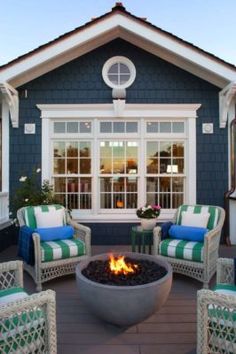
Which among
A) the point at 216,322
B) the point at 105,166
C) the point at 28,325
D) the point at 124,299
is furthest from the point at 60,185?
the point at 216,322

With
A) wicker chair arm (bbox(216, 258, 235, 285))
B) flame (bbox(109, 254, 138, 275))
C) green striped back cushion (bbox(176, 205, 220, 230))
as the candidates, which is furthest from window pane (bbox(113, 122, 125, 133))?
wicker chair arm (bbox(216, 258, 235, 285))

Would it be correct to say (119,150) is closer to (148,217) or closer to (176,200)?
(176,200)

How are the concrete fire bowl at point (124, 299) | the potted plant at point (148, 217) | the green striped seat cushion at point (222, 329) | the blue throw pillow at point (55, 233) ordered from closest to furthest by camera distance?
the green striped seat cushion at point (222, 329), the concrete fire bowl at point (124, 299), the blue throw pillow at point (55, 233), the potted plant at point (148, 217)

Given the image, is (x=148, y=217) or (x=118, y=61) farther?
(x=118, y=61)

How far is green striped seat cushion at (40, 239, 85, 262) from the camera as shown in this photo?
11.9ft

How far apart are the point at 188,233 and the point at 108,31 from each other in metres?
3.81

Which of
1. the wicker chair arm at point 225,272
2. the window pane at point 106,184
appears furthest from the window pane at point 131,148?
the wicker chair arm at point 225,272

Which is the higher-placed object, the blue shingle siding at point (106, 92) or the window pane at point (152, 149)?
the blue shingle siding at point (106, 92)

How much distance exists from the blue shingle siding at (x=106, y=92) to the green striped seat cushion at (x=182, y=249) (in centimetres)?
223

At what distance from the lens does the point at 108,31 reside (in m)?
5.23

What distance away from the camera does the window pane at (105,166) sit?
5.79 metres

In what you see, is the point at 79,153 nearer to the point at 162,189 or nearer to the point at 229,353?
the point at 162,189

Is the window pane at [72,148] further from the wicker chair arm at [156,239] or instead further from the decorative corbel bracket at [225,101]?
the decorative corbel bracket at [225,101]

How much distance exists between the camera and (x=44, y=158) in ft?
18.6
